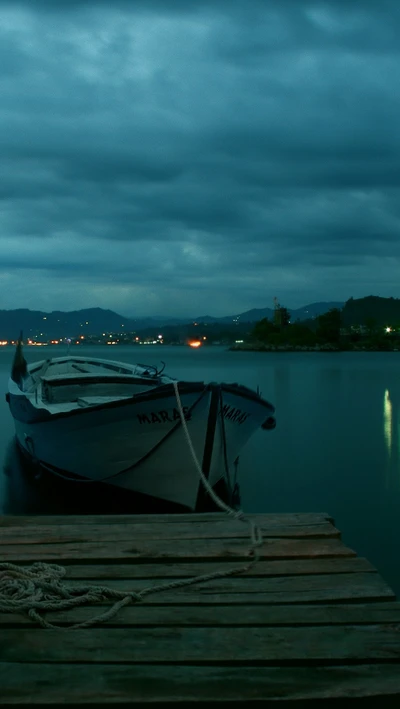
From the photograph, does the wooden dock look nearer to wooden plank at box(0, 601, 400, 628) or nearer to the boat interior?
wooden plank at box(0, 601, 400, 628)

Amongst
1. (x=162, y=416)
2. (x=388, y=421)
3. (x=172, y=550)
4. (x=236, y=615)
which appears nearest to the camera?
(x=236, y=615)

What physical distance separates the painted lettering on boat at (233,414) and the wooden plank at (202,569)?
5538mm

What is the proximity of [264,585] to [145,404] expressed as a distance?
5947 mm

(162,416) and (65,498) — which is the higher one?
(162,416)

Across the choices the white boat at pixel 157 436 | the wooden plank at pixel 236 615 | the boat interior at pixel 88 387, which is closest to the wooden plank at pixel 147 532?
the wooden plank at pixel 236 615

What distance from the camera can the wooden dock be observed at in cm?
351

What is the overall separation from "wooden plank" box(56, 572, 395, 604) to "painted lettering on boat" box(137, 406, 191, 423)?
5613 mm

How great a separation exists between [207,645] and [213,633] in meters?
0.18

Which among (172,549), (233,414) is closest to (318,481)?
(233,414)

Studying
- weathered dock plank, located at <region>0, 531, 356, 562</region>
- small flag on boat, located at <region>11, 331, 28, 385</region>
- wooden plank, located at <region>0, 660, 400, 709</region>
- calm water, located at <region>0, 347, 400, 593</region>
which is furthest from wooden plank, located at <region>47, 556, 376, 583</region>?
small flag on boat, located at <region>11, 331, 28, 385</region>

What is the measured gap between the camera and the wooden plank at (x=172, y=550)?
18.6 feet

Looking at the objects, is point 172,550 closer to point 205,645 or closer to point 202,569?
point 202,569

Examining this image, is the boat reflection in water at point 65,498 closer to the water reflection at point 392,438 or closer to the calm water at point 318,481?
→ the calm water at point 318,481

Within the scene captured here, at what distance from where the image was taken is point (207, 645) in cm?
398
